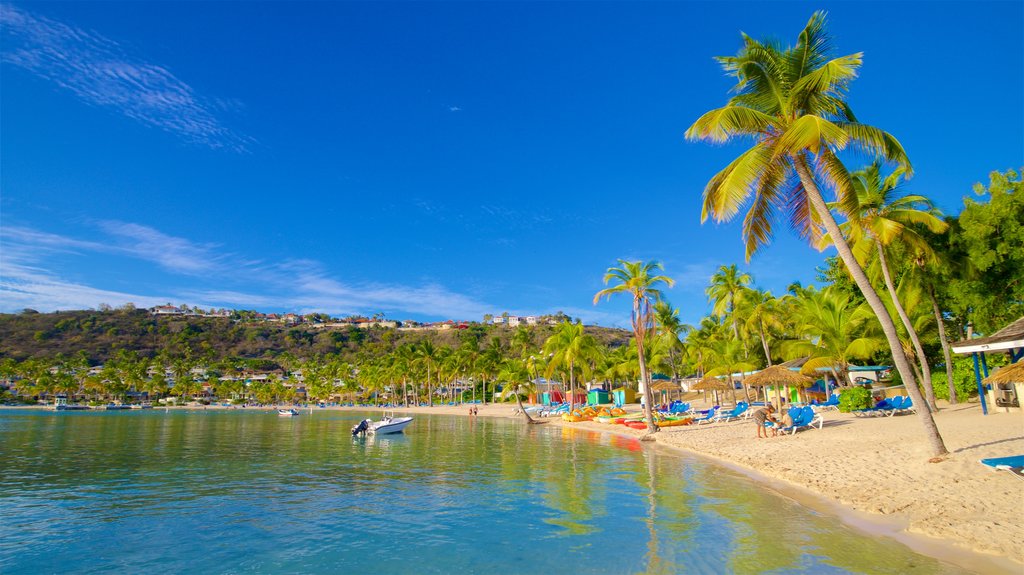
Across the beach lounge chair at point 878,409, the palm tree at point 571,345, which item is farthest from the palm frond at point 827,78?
the palm tree at point 571,345

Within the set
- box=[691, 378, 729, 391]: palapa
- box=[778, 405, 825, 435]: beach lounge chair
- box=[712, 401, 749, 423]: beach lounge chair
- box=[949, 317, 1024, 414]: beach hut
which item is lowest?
box=[712, 401, 749, 423]: beach lounge chair

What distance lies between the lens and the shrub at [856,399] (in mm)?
23109

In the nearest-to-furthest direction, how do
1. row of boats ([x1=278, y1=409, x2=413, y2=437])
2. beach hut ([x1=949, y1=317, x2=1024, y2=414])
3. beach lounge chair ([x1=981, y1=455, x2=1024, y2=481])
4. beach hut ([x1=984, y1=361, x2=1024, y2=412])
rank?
beach lounge chair ([x1=981, y1=455, x2=1024, y2=481]), beach hut ([x1=949, y1=317, x2=1024, y2=414]), beach hut ([x1=984, y1=361, x2=1024, y2=412]), row of boats ([x1=278, y1=409, x2=413, y2=437])

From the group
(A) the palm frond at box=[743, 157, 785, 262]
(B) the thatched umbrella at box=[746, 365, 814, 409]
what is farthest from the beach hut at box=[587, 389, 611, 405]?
(A) the palm frond at box=[743, 157, 785, 262]

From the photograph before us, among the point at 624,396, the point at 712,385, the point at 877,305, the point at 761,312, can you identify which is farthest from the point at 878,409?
the point at 624,396

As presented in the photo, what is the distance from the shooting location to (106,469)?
19469 mm

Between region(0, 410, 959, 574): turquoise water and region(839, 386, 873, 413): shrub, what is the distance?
9.60 metres

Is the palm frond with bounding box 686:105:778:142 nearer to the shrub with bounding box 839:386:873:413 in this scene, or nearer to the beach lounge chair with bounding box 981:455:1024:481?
the beach lounge chair with bounding box 981:455:1024:481

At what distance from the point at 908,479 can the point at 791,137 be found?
7525 millimetres

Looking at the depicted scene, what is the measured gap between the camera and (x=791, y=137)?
1157 cm

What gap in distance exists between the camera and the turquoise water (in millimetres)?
7988

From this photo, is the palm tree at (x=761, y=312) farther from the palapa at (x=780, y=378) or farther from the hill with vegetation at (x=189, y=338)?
the hill with vegetation at (x=189, y=338)

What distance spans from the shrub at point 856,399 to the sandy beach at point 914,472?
4.64ft

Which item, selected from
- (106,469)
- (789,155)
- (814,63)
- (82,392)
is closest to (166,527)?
(106,469)
